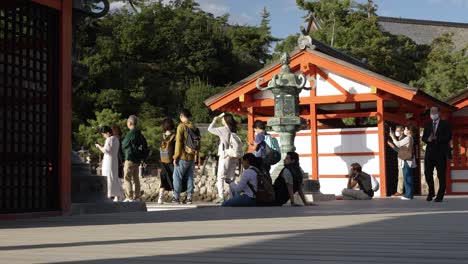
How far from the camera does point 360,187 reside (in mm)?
15891

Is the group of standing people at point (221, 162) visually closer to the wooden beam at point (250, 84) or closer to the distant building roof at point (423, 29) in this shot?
the wooden beam at point (250, 84)

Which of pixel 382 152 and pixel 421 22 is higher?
pixel 421 22

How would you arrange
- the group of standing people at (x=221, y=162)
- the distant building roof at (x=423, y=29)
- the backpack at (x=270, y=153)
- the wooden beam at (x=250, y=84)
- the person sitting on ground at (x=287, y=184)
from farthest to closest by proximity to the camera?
the distant building roof at (x=423, y=29), the wooden beam at (x=250, y=84), the backpack at (x=270, y=153), the person sitting on ground at (x=287, y=184), the group of standing people at (x=221, y=162)

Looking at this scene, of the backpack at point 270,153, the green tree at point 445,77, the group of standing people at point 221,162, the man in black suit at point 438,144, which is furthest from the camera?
the green tree at point 445,77

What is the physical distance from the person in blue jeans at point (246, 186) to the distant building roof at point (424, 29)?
53540 mm

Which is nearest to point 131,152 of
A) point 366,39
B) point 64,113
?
point 64,113

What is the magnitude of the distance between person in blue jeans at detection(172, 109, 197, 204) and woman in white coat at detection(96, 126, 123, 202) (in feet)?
3.13

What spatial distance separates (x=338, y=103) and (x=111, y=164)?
10.2 metres

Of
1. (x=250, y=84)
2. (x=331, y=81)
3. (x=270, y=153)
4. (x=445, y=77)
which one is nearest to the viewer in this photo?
(x=270, y=153)

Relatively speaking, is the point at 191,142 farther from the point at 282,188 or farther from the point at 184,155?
the point at 282,188

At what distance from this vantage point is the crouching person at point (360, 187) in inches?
612

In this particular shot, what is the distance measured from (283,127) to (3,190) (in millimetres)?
9108

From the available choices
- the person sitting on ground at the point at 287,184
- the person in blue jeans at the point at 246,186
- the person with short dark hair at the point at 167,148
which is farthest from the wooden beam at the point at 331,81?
the person in blue jeans at the point at 246,186

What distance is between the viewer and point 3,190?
8.30 metres
